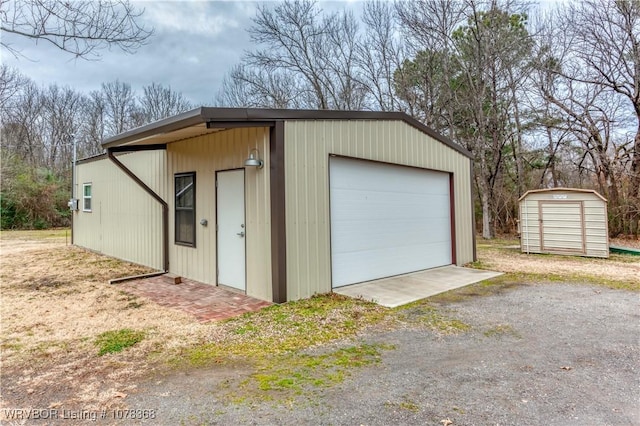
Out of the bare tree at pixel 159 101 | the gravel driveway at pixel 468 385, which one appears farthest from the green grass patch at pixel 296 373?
the bare tree at pixel 159 101

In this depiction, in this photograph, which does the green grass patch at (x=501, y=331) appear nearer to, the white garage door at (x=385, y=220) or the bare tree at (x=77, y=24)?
the white garage door at (x=385, y=220)

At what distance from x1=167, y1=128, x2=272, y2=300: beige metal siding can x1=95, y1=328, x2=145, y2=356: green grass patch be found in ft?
5.54

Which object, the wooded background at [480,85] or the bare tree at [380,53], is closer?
the wooded background at [480,85]

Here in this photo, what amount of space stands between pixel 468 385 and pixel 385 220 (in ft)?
13.3

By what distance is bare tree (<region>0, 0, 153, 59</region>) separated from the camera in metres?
3.89

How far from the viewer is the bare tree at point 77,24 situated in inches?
153

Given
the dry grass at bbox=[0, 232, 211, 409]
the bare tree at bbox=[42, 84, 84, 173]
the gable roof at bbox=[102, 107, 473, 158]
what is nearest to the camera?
the dry grass at bbox=[0, 232, 211, 409]

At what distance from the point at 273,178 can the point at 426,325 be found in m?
2.58

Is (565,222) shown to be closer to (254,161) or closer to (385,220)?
(385,220)

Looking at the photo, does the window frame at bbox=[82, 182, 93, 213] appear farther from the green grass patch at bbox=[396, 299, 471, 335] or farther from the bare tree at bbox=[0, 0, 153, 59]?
the green grass patch at bbox=[396, 299, 471, 335]

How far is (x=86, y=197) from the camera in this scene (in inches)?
425

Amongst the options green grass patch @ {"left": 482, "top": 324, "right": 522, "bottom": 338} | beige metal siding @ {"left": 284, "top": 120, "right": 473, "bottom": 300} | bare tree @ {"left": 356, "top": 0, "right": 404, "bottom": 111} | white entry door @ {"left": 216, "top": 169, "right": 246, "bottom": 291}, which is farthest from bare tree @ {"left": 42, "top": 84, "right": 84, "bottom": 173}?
green grass patch @ {"left": 482, "top": 324, "right": 522, "bottom": 338}

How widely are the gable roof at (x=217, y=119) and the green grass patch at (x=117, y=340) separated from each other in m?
2.47

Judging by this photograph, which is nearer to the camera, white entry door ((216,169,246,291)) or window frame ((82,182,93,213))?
white entry door ((216,169,246,291))
